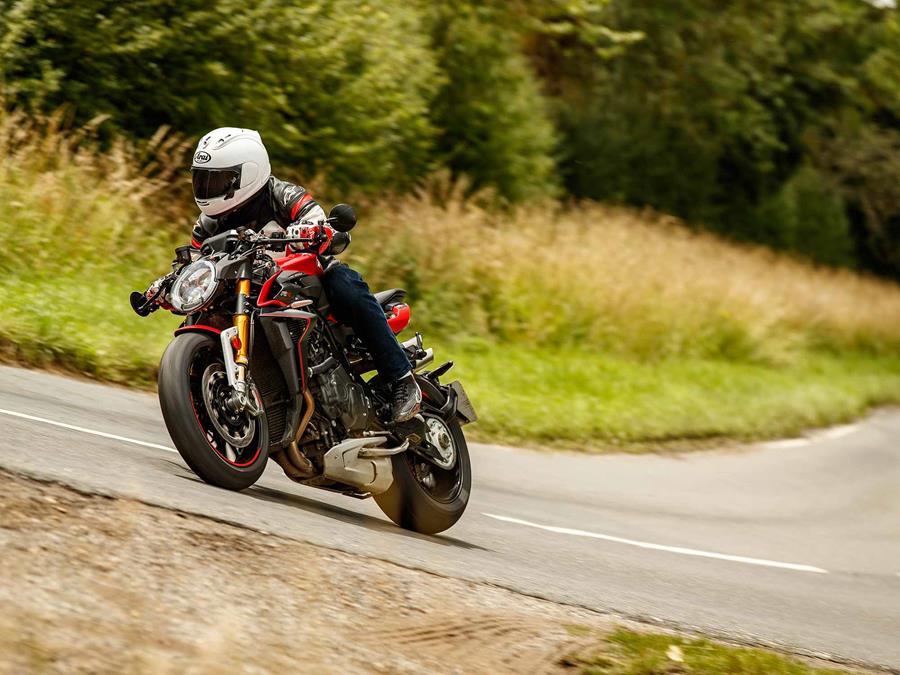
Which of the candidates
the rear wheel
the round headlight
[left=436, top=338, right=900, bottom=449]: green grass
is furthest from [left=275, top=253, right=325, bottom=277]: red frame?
[left=436, top=338, right=900, bottom=449]: green grass

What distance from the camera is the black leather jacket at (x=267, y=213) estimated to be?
6250 millimetres

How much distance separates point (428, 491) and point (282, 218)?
1.76 meters

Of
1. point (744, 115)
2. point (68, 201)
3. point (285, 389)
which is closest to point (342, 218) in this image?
point (285, 389)

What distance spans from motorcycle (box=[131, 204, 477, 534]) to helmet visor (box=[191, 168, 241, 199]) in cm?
27

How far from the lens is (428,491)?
7008 mm

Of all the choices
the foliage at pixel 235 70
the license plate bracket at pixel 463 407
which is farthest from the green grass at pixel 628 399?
the license plate bracket at pixel 463 407

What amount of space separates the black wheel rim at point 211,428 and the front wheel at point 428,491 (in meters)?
0.99

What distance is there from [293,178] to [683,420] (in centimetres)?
601

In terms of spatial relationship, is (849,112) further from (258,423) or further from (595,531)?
(258,423)

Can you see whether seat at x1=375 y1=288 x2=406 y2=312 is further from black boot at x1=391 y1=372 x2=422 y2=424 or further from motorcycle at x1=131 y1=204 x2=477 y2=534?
black boot at x1=391 y1=372 x2=422 y2=424

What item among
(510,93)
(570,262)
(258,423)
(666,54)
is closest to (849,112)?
(666,54)

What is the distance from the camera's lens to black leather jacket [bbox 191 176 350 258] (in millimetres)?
6250

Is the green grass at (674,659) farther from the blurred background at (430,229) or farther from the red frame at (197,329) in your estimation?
the blurred background at (430,229)

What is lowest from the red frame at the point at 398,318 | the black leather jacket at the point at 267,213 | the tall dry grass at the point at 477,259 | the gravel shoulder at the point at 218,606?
→ the gravel shoulder at the point at 218,606
